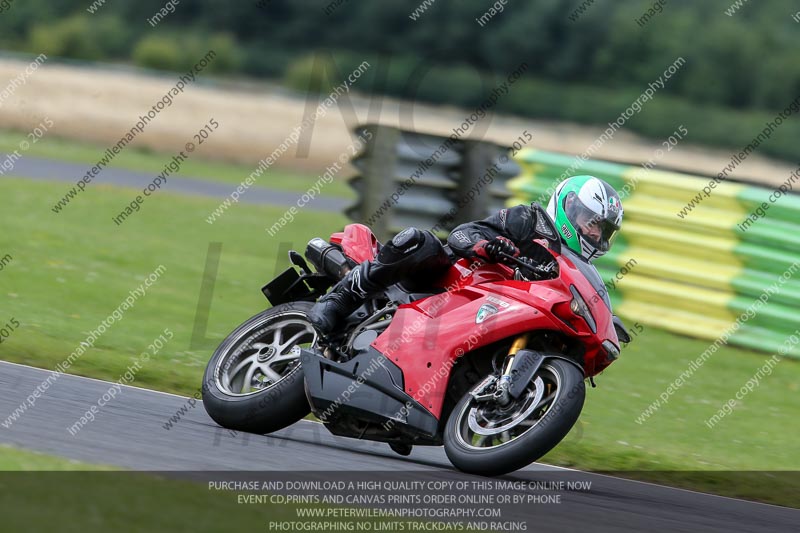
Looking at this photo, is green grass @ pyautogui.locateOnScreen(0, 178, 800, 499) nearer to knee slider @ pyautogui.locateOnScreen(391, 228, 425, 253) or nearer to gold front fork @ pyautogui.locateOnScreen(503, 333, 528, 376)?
gold front fork @ pyautogui.locateOnScreen(503, 333, 528, 376)

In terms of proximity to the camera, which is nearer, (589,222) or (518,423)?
(518,423)

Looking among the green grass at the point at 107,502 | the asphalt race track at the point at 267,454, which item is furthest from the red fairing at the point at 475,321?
the green grass at the point at 107,502

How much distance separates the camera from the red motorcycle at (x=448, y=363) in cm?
616

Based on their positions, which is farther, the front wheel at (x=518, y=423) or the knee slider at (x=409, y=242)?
the knee slider at (x=409, y=242)

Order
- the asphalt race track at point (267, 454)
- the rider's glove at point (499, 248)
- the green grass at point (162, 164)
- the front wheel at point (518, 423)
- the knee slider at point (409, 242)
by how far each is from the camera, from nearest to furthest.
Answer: the asphalt race track at point (267, 454), the front wheel at point (518, 423), the rider's glove at point (499, 248), the knee slider at point (409, 242), the green grass at point (162, 164)

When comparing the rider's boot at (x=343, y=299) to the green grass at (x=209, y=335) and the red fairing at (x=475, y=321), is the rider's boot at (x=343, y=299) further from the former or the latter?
the green grass at (x=209, y=335)

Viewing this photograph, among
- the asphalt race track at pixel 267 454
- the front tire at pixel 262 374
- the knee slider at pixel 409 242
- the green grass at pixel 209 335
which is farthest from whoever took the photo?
the green grass at pixel 209 335

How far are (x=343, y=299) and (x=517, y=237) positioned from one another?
1056 millimetres

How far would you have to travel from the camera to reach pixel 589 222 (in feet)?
21.6

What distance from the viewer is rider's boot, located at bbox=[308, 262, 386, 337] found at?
6.89 meters

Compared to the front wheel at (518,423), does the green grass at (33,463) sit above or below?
below

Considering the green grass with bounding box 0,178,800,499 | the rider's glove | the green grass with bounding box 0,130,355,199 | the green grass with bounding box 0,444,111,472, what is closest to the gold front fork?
the rider's glove

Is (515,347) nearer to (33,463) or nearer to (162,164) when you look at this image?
(33,463)

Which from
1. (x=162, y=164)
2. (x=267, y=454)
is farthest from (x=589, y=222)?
(x=162, y=164)
